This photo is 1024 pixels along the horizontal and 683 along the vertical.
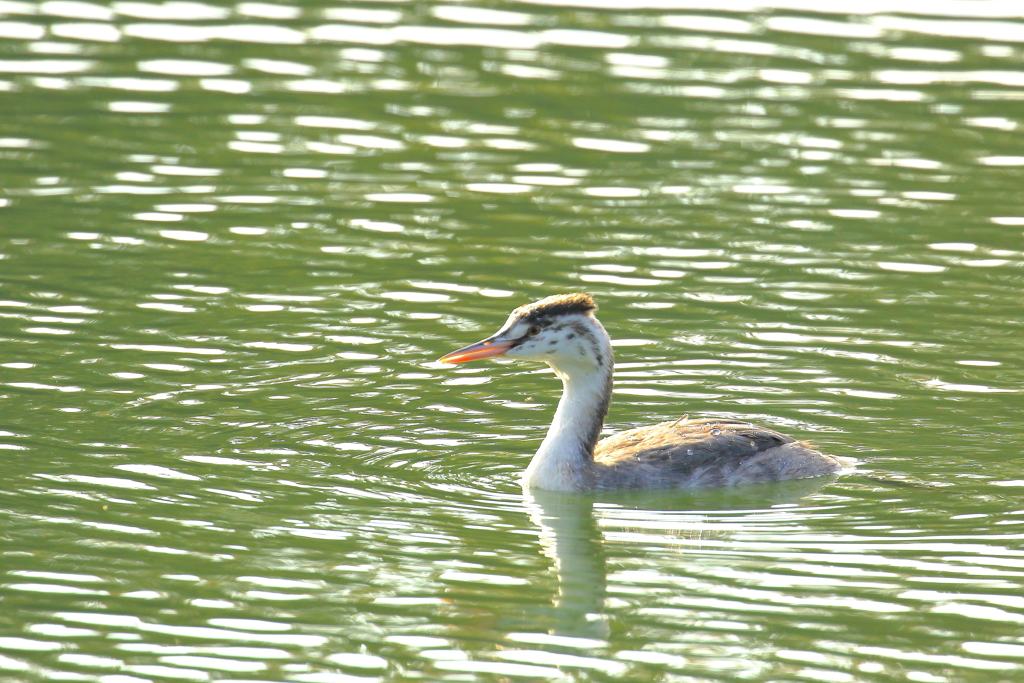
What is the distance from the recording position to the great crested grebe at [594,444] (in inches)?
467

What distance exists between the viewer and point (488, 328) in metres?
14.9

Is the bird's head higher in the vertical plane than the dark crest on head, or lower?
lower

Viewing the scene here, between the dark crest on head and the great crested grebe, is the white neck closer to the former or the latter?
the great crested grebe

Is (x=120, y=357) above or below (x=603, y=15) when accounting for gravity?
below

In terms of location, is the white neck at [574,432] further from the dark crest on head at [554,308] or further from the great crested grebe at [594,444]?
the dark crest on head at [554,308]

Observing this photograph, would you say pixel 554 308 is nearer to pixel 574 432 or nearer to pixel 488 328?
pixel 574 432

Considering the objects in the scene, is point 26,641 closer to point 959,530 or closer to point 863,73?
point 959,530

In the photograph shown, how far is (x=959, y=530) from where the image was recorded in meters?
10.7

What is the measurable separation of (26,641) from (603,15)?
17588mm

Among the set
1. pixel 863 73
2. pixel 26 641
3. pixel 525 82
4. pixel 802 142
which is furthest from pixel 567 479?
pixel 863 73

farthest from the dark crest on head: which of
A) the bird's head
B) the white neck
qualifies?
the white neck

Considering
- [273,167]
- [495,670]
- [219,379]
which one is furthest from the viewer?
[273,167]

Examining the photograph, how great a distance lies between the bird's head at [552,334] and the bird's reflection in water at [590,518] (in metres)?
1.00

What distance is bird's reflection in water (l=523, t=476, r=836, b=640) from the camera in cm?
968
